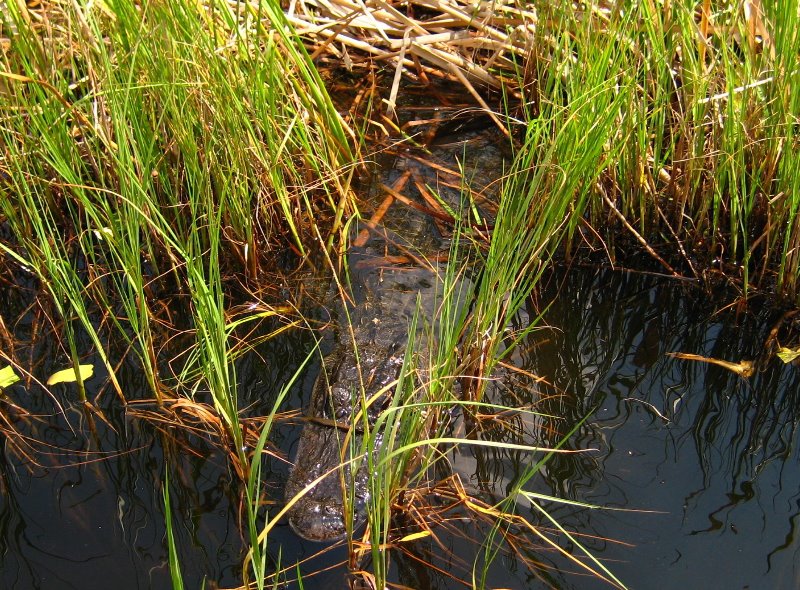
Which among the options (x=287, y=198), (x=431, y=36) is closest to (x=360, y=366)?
(x=287, y=198)

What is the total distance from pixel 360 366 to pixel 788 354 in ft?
4.15

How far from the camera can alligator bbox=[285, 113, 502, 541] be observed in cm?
200

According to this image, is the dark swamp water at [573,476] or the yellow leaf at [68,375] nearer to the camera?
the dark swamp water at [573,476]

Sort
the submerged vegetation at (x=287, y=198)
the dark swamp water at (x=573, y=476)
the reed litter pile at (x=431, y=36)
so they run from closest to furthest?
the dark swamp water at (x=573, y=476) → the submerged vegetation at (x=287, y=198) → the reed litter pile at (x=431, y=36)

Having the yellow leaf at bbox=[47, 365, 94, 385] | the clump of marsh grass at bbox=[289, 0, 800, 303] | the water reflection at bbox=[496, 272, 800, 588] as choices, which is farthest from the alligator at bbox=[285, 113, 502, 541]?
the yellow leaf at bbox=[47, 365, 94, 385]

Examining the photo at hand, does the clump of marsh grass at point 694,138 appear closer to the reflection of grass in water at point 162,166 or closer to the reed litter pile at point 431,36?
the reed litter pile at point 431,36

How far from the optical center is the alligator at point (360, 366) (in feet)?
6.56

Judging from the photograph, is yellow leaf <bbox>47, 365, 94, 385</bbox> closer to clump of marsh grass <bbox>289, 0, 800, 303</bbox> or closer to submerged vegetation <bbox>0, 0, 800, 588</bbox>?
submerged vegetation <bbox>0, 0, 800, 588</bbox>

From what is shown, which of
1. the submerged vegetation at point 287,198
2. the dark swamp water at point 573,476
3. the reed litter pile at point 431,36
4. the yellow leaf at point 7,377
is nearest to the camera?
the dark swamp water at point 573,476

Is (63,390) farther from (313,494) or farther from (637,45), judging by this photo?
(637,45)

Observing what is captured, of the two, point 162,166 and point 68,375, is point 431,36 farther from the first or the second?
point 68,375

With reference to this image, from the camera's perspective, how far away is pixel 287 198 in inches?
109

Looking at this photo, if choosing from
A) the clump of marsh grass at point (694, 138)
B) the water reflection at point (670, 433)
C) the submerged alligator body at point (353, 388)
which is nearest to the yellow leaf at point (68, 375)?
the submerged alligator body at point (353, 388)

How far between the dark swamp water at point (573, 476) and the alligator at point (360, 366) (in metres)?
0.07
